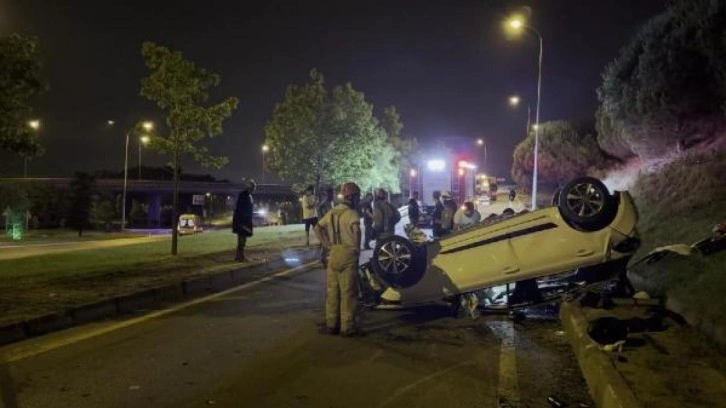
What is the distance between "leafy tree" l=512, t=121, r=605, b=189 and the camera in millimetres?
35156

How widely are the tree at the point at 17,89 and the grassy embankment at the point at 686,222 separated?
9521 millimetres

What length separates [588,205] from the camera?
8.38 metres

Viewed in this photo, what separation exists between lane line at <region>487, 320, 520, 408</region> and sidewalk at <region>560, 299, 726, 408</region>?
0.63 meters

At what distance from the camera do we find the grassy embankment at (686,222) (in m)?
8.06

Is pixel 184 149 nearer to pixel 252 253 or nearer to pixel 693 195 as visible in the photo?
pixel 252 253

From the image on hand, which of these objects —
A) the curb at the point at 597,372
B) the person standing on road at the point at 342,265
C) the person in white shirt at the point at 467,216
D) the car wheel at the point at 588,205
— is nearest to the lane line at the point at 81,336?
the person standing on road at the point at 342,265

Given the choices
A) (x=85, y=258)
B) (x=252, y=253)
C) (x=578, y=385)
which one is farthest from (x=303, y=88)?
(x=578, y=385)

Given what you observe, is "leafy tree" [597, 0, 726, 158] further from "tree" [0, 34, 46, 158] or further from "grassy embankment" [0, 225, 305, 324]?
"tree" [0, 34, 46, 158]

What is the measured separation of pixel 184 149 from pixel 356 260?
9.79 metres

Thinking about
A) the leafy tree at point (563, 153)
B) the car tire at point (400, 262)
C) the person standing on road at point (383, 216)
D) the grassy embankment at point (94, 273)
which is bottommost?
the grassy embankment at point (94, 273)

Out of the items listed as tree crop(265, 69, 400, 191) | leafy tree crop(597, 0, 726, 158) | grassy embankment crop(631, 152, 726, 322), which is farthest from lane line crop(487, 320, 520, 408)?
tree crop(265, 69, 400, 191)

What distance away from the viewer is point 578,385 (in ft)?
20.0

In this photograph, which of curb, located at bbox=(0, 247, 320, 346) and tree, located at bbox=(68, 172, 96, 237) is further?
tree, located at bbox=(68, 172, 96, 237)

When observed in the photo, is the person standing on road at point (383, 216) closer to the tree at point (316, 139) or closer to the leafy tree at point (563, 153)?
the tree at point (316, 139)
